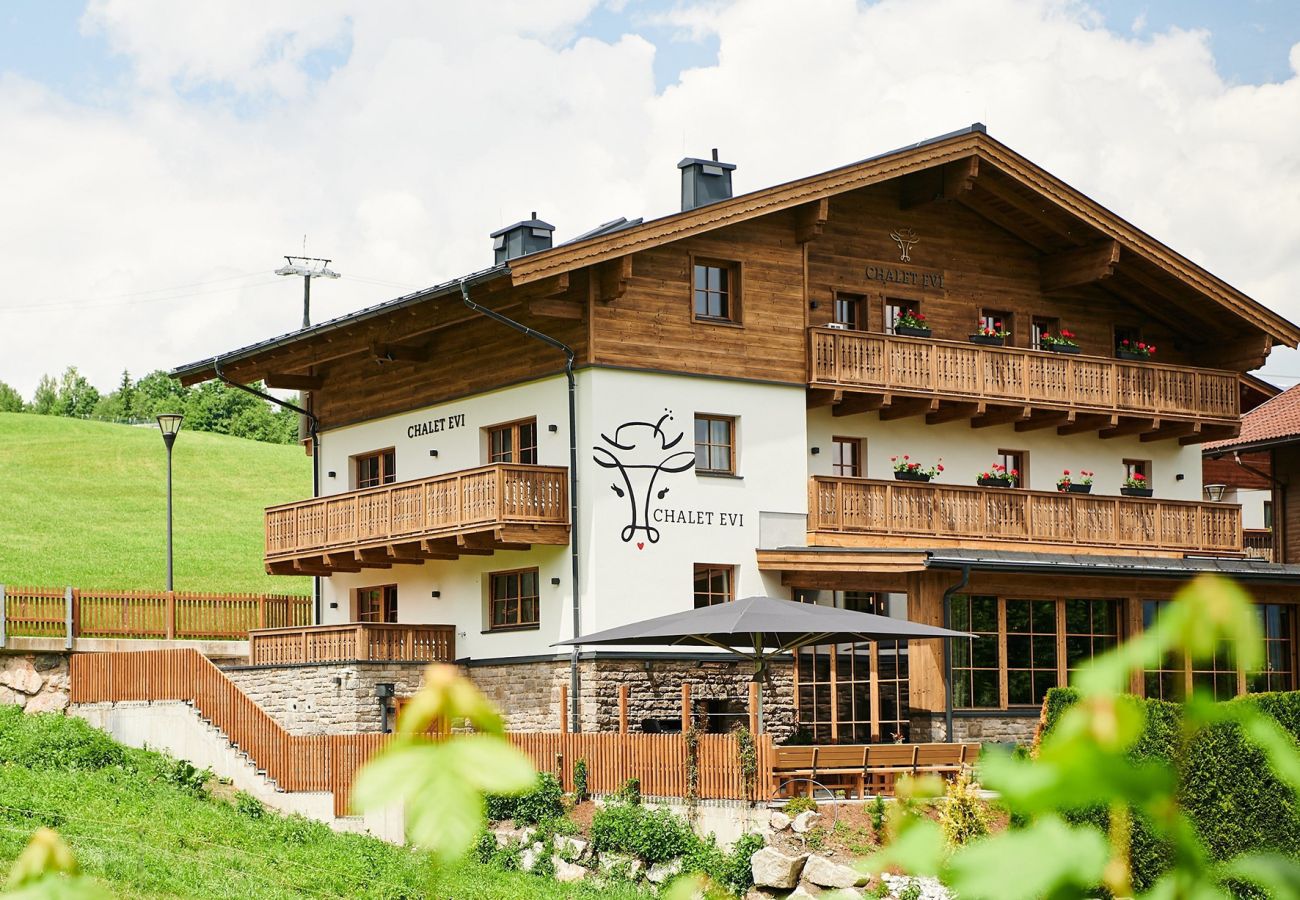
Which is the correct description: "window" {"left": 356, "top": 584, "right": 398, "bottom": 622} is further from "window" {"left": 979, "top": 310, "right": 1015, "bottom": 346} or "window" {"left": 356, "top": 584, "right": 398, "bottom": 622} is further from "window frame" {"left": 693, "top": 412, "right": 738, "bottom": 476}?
"window" {"left": 979, "top": 310, "right": 1015, "bottom": 346}

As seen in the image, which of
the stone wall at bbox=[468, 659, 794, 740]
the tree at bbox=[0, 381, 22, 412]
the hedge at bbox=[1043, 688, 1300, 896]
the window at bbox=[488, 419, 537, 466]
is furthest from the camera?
the tree at bbox=[0, 381, 22, 412]

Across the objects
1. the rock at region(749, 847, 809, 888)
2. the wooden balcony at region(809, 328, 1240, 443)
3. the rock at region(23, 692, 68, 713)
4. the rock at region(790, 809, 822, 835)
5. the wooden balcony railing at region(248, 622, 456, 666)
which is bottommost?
the rock at region(749, 847, 809, 888)

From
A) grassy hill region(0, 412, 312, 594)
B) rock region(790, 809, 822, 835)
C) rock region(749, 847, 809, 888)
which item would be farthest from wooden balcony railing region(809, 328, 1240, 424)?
grassy hill region(0, 412, 312, 594)

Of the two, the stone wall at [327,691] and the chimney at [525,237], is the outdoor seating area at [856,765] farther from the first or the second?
the chimney at [525,237]

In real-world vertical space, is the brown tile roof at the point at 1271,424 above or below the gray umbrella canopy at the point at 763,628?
above

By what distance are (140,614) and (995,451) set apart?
15.2 metres

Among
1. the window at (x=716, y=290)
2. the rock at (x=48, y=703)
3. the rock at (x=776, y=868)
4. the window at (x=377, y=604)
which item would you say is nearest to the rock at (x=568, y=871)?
the rock at (x=776, y=868)

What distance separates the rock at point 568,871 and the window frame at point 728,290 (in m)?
9.07

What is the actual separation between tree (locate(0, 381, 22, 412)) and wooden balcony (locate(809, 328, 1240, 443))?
287 ft

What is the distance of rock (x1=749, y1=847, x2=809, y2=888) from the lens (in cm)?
1964

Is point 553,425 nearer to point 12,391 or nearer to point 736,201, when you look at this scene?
point 736,201

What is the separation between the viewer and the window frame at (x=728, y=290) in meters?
27.3

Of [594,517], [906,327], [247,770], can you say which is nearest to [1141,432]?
[906,327]

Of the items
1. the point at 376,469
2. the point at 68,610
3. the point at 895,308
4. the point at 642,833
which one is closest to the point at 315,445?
the point at 376,469
